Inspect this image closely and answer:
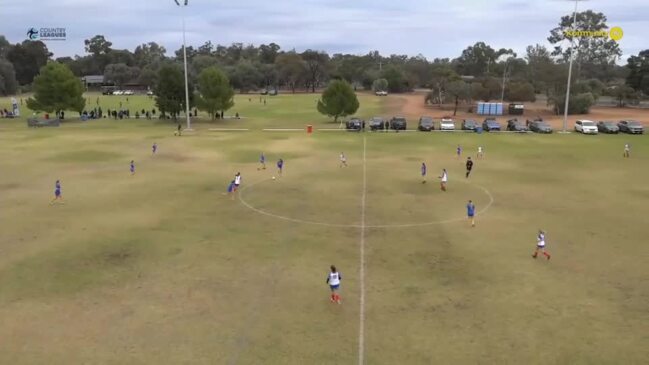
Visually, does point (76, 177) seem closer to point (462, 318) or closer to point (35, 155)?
point (35, 155)

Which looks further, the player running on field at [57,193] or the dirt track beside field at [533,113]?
the dirt track beside field at [533,113]

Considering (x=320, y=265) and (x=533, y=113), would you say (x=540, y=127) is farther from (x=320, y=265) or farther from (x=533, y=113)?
(x=320, y=265)

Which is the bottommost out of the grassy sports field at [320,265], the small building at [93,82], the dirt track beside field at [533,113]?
the grassy sports field at [320,265]

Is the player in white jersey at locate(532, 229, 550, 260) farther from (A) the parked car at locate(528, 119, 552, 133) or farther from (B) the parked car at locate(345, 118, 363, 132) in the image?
(A) the parked car at locate(528, 119, 552, 133)

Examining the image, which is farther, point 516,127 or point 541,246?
point 516,127

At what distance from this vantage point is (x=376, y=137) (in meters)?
59.1

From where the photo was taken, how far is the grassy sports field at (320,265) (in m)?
14.6

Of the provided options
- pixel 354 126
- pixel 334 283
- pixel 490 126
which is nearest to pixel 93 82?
pixel 354 126

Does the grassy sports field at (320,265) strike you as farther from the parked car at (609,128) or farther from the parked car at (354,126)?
the parked car at (609,128)

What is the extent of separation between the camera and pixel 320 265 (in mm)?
20469

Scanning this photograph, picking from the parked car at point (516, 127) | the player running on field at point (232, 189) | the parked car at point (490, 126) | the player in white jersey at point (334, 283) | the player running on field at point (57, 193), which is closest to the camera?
the player in white jersey at point (334, 283)

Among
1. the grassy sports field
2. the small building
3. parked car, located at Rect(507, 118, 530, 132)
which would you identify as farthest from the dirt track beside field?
the small building

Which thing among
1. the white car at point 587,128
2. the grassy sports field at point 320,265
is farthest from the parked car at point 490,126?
the grassy sports field at point 320,265

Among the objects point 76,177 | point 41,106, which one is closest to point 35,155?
point 76,177
